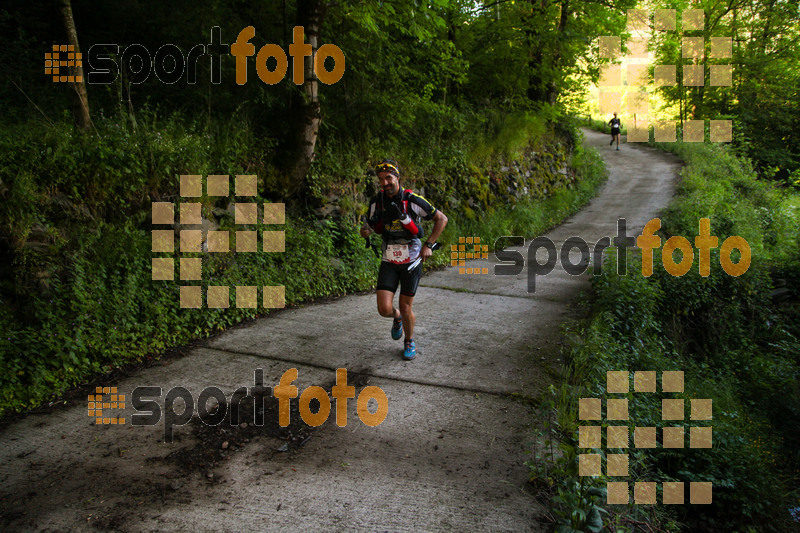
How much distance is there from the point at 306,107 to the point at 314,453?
5.46 m

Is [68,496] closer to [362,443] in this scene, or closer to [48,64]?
[362,443]

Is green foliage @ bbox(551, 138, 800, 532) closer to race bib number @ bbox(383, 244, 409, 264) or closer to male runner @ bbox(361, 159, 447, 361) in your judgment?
male runner @ bbox(361, 159, 447, 361)

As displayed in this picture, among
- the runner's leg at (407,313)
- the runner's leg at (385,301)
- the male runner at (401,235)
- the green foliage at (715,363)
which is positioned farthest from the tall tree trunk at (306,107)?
the green foliage at (715,363)

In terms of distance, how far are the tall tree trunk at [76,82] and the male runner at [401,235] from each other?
152 inches

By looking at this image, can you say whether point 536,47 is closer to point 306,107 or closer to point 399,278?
point 306,107

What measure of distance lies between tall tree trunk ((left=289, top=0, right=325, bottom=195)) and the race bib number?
332 cm

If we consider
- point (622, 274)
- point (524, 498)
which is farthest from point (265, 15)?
point (524, 498)

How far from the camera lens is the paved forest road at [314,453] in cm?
293

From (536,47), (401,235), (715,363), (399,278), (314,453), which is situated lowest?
(715,363)

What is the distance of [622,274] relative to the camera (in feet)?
24.6

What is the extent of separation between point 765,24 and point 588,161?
452 inches

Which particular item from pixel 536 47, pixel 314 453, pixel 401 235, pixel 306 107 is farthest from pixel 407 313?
pixel 536 47

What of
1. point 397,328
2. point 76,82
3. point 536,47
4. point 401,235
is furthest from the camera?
point 536,47

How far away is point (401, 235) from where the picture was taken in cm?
504
